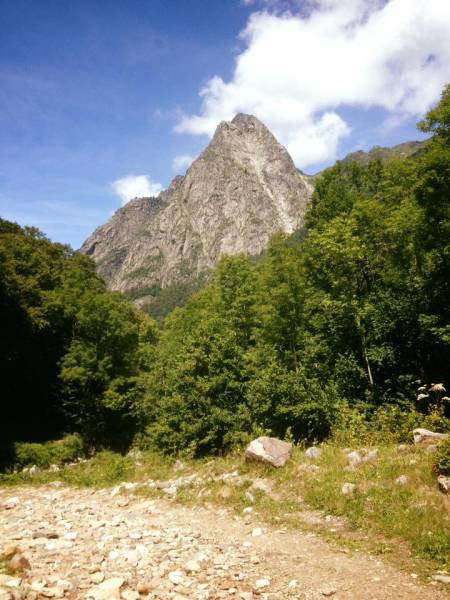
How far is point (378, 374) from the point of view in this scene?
17.0 metres

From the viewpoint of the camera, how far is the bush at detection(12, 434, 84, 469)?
21562 millimetres

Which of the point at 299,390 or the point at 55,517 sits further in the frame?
the point at 299,390

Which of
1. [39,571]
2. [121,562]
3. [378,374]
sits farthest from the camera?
[378,374]

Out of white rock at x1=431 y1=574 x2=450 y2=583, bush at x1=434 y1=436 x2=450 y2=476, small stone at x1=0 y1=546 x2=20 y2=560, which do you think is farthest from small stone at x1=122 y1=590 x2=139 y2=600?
bush at x1=434 y1=436 x2=450 y2=476

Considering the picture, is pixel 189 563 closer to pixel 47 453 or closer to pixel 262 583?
pixel 262 583

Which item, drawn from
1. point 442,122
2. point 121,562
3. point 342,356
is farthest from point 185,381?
point 442,122

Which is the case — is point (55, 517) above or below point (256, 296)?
below

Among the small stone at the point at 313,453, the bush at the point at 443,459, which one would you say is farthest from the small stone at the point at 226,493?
the bush at the point at 443,459

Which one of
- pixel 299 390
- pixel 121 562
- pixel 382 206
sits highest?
pixel 382 206

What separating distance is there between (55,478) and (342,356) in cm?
1609

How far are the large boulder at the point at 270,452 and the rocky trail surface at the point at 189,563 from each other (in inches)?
89.0

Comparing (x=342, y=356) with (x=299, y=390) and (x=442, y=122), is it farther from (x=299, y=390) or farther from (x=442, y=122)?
(x=442, y=122)

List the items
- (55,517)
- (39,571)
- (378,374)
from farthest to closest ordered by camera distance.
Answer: (378,374), (55,517), (39,571)

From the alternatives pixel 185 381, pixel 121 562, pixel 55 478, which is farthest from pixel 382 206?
pixel 55 478
